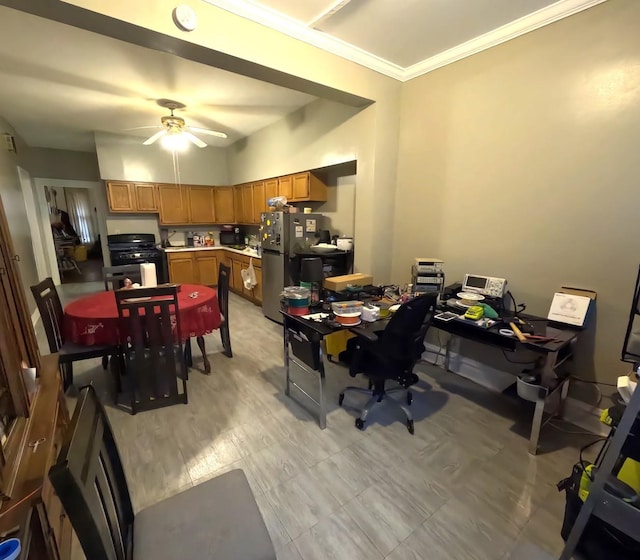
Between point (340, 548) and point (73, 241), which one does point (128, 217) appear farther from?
point (340, 548)

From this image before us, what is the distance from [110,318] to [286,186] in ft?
9.82

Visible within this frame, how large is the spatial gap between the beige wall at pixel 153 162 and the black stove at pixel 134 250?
105 cm

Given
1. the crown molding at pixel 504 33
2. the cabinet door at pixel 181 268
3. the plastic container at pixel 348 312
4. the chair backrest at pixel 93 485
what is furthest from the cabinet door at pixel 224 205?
the chair backrest at pixel 93 485

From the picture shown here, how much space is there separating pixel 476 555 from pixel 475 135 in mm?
2918

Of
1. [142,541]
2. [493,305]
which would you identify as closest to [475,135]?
[493,305]

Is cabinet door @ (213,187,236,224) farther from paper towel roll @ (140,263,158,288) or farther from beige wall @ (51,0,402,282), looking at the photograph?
paper towel roll @ (140,263,158,288)

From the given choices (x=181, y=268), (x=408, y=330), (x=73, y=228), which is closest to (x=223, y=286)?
(x=408, y=330)

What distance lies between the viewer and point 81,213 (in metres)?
9.43

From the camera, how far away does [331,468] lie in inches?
73.1

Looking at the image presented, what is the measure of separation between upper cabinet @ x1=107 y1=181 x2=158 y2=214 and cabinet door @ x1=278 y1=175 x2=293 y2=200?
2650 mm

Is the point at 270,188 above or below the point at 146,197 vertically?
above

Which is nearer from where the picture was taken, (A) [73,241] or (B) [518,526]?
(B) [518,526]

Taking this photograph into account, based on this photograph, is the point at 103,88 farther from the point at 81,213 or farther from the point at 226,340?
the point at 81,213

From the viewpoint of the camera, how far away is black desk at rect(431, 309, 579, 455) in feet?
6.21
